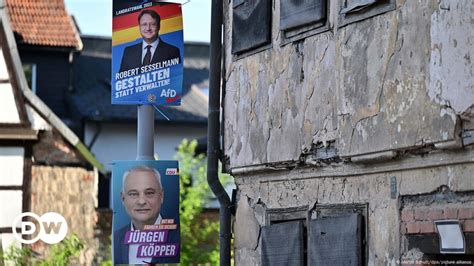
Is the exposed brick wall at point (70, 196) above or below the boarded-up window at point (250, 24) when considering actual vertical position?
below

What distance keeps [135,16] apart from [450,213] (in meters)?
3.99

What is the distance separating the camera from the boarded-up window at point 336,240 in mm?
9688

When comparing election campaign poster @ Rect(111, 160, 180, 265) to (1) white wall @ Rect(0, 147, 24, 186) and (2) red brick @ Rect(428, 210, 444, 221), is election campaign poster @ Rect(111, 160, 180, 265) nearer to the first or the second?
(2) red brick @ Rect(428, 210, 444, 221)

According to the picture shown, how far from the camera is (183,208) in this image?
23.0 m

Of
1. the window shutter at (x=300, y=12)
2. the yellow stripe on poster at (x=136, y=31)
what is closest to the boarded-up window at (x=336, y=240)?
the window shutter at (x=300, y=12)

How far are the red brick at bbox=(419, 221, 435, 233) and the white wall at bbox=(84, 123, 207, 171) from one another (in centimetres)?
2237

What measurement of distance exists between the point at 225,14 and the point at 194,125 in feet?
65.4

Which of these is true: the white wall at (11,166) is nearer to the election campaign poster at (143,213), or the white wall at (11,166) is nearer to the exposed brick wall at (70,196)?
the exposed brick wall at (70,196)

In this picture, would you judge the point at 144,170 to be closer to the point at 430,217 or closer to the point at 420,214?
the point at 420,214

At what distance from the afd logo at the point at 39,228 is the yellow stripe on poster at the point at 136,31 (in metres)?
11.2

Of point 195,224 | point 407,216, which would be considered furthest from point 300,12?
point 195,224

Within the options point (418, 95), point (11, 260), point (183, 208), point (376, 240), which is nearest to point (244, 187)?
point (376, 240)

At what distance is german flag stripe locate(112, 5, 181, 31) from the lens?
1137 centimetres

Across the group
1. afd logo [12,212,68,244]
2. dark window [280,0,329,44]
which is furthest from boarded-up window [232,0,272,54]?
afd logo [12,212,68,244]
